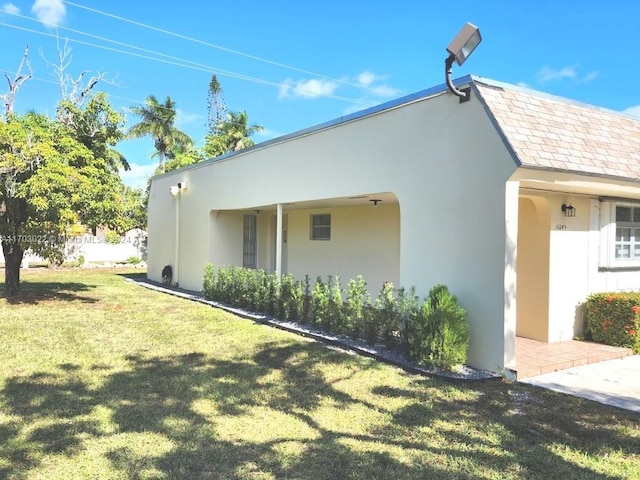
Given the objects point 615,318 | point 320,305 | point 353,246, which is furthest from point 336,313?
point 615,318

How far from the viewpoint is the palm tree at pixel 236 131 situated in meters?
33.9

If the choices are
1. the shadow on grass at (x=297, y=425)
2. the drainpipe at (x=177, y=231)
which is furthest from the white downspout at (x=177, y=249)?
the shadow on grass at (x=297, y=425)

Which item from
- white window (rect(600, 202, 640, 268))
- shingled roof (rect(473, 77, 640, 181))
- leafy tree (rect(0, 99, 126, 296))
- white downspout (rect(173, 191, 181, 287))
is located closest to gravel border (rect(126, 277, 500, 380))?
shingled roof (rect(473, 77, 640, 181))

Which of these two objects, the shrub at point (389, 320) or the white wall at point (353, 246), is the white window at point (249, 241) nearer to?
the white wall at point (353, 246)

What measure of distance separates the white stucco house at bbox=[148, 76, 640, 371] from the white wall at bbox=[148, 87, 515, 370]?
17 millimetres

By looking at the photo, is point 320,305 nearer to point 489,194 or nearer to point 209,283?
point 489,194

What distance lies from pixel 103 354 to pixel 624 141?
8498 mm

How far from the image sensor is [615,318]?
23.1ft

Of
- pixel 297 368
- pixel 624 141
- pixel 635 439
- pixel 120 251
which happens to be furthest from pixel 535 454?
pixel 120 251

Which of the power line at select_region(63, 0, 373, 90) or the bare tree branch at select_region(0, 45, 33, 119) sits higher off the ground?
the power line at select_region(63, 0, 373, 90)

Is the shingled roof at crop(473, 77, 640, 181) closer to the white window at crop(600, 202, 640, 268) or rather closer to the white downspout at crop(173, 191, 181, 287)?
the white window at crop(600, 202, 640, 268)

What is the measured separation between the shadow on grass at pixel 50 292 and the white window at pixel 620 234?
38.8ft

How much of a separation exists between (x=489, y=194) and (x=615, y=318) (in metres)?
3.29

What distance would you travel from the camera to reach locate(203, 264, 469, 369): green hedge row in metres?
5.82
